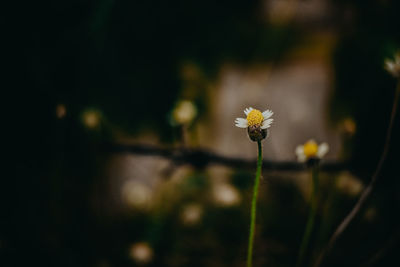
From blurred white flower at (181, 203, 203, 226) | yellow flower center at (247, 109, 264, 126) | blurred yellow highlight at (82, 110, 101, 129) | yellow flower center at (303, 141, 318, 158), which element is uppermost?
blurred yellow highlight at (82, 110, 101, 129)

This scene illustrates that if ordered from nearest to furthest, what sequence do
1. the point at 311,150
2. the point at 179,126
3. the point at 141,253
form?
the point at 311,150
the point at 141,253
the point at 179,126

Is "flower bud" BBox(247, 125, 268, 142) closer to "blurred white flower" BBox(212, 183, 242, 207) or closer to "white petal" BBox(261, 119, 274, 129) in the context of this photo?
"white petal" BBox(261, 119, 274, 129)

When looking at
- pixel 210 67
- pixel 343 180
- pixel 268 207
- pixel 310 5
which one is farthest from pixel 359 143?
pixel 310 5

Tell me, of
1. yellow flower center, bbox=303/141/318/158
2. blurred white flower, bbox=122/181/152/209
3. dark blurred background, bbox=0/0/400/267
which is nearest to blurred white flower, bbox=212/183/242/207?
dark blurred background, bbox=0/0/400/267

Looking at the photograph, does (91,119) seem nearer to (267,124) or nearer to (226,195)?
(226,195)

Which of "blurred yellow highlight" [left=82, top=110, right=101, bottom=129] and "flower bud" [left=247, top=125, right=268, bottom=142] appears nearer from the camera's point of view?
"flower bud" [left=247, top=125, right=268, bottom=142]

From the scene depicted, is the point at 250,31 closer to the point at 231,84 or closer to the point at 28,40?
the point at 231,84

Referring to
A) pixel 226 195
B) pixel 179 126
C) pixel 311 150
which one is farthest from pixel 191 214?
pixel 311 150
